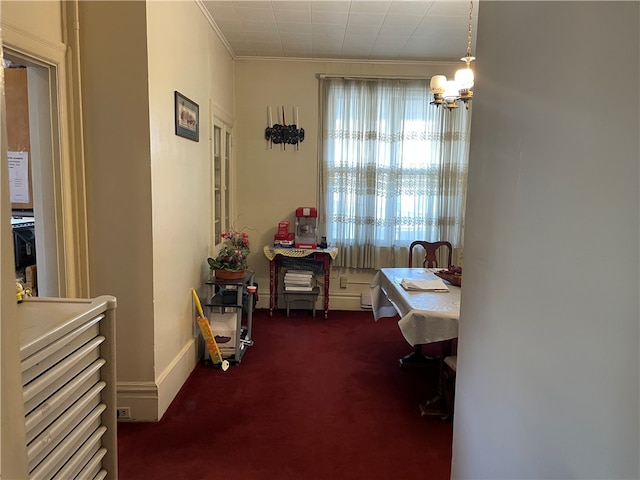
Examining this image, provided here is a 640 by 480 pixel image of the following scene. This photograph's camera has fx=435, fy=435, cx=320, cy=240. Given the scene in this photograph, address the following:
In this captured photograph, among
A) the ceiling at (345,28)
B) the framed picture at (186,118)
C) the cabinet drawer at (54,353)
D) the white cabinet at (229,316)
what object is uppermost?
the ceiling at (345,28)

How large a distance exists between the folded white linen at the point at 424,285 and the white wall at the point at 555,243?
180 cm

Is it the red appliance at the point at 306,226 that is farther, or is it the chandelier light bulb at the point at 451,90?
the red appliance at the point at 306,226

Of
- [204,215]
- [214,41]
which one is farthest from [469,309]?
[214,41]

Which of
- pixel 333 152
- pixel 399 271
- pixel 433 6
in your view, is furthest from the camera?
pixel 333 152

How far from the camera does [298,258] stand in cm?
468

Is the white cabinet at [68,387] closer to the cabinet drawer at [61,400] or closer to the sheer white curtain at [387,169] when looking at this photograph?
the cabinet drawer at [61,400]

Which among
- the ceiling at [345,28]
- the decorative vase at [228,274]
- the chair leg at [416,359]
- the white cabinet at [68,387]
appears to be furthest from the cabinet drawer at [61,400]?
the ceiling at [345,28]

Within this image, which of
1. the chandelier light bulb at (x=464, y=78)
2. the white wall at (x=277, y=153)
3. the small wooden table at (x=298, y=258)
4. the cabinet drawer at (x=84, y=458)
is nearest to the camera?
the cabinet drawer at (x=84, y=458)

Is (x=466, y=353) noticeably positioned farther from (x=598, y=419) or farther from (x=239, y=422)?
(x=239, y=422)

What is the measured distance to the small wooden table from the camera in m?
4.48

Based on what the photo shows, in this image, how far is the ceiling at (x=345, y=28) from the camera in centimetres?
324

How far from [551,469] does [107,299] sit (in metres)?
1.19

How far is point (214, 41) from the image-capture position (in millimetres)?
3766

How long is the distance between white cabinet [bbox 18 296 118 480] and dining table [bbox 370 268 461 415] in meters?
1.59
